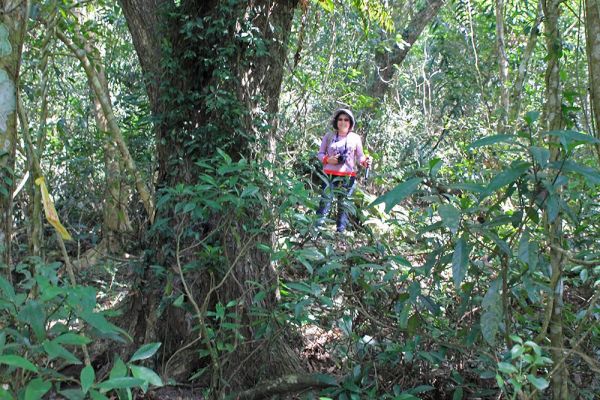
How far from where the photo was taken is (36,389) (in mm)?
1741

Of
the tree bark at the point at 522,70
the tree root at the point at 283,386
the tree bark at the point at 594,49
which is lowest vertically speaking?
the tree root at the point at 283,386

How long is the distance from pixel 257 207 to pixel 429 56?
11199 mm

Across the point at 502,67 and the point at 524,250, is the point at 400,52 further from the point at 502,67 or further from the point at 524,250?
the point at 524,250

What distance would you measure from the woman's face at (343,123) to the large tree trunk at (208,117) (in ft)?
8.30

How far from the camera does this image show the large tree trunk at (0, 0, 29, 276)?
2.51 metres

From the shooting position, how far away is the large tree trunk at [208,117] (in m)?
4.18

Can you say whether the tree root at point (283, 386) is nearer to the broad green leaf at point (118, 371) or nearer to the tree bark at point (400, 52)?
the broad green leaf at point (118, 371)

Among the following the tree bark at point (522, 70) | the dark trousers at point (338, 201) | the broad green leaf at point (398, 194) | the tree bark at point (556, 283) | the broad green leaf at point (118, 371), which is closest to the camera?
the broad green leaf at point (118, 371)

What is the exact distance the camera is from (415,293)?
296 centimetres

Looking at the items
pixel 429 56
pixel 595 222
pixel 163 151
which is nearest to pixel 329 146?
pixel 163 151

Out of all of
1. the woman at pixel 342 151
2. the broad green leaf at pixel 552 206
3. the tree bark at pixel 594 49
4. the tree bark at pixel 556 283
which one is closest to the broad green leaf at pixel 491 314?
the tree bark at pixel 556 283

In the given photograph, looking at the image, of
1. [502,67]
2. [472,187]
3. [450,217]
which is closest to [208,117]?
[472,187]

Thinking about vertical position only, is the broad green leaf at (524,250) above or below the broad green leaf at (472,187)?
below

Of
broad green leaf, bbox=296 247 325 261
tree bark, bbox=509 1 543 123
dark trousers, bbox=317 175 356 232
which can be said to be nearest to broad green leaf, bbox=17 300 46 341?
broad green leaf, bbox=296 247 325 261
